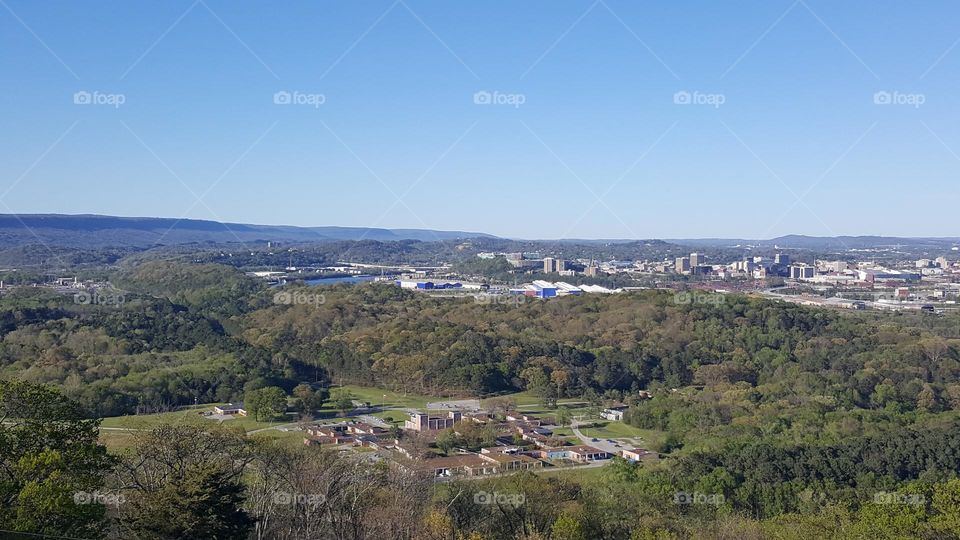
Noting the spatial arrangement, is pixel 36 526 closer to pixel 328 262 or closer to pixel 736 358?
pixel 736 358

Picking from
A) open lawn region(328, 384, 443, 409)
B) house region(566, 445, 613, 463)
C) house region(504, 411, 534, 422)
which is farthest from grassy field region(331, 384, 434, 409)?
house region(566, 445, 613, 463)

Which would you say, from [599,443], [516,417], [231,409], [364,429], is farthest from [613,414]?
[231,409]

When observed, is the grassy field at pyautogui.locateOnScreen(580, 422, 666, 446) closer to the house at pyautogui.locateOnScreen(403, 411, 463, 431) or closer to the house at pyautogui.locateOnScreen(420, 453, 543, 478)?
the house at pyautogui.locateOnScreen(403, 411, 463, 431)

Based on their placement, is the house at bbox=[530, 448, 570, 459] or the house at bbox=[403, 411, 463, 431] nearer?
the house at bbox=[530, 448, 570, 459]

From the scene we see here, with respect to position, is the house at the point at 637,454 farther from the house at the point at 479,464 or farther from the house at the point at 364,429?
the house at the point at 364,429

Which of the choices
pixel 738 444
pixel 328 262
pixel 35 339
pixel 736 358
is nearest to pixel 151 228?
pixel 328 262

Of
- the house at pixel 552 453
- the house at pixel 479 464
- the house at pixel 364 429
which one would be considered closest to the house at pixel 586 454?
the house at pixel 552 453

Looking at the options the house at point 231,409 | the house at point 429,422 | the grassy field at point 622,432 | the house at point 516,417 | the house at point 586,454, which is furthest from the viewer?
the house at point 231,409
